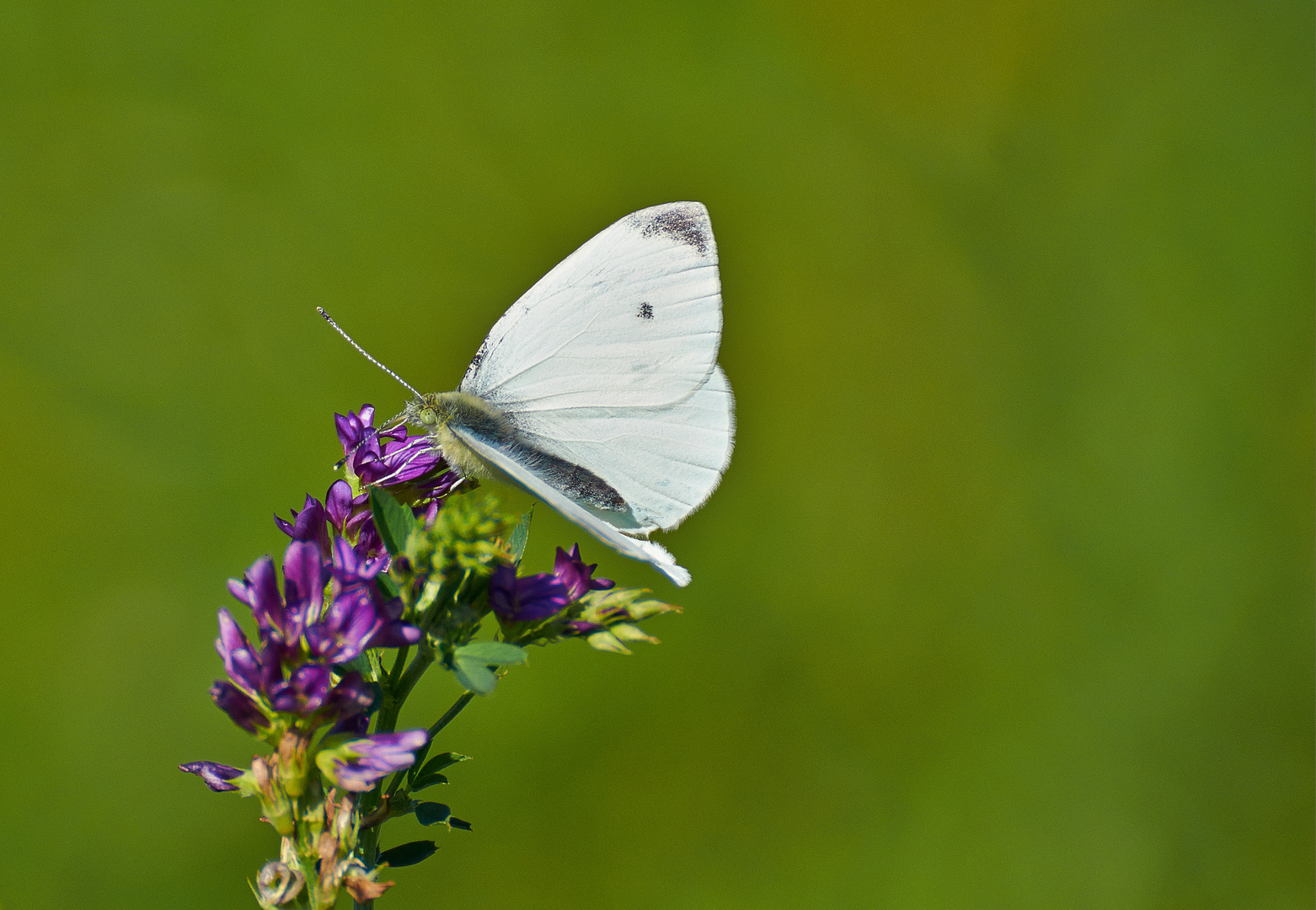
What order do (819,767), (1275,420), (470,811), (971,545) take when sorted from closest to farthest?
(470,811), (819,767), (971,545), (1275,420)

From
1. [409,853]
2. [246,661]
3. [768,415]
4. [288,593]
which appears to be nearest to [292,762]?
[246,661]

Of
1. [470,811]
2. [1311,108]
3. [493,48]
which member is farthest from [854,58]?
[470,811]

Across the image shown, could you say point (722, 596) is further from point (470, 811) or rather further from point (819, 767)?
point (470, 811)

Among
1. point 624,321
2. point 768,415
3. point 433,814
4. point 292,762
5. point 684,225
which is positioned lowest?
point 768,415

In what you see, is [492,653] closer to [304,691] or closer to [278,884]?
[304,691]

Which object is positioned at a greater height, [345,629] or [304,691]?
[345,629]

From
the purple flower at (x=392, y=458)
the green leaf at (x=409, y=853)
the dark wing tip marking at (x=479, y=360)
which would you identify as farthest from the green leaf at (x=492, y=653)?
the dark wing tip marking at (x=479, y=360)

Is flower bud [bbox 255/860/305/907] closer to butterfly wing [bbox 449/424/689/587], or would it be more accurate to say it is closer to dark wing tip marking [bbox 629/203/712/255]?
butterfly wing [bbox 449/424/689/587]

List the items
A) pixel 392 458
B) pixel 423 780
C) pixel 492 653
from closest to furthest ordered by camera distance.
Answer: pixel 492 653
pixel 423 780
pixel 392 458
